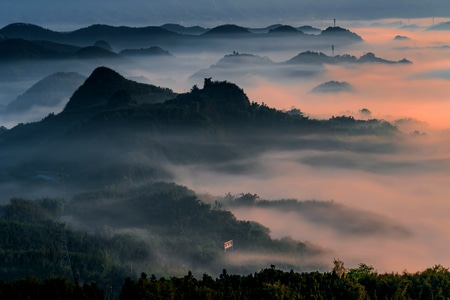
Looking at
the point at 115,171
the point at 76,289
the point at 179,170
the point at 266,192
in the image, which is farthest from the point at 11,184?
the point at 76,289

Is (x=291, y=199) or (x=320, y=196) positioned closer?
(x=291, y=199)

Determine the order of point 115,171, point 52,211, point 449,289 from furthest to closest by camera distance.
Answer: point 115,171
point 52,211
point 449,289

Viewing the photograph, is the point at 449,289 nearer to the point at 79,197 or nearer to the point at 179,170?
the point at 79,197

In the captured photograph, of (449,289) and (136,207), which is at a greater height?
(136,207)

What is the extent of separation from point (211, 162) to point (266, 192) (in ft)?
55.0

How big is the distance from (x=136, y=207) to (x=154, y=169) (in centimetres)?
3185

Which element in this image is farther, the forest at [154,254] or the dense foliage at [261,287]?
the forest at [154,254]

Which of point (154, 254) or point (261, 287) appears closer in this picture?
point (261, 287)

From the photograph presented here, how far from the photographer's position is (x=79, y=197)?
14788cm

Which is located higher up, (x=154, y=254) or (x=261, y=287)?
(x=154, y=254)

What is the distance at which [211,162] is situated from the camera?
197 metres

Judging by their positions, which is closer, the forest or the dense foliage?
the dense foliage

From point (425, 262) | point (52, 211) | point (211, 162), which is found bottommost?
point (425, 262)

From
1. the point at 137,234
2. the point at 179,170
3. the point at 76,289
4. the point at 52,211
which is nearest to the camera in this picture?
the point at 76,289
